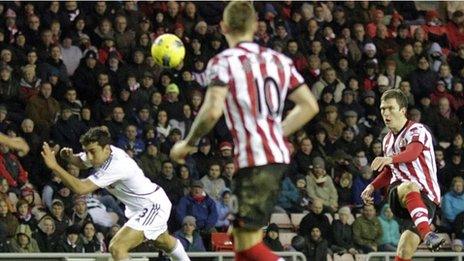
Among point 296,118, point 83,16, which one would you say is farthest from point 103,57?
point 296,118

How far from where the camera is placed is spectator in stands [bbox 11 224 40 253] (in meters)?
16.5

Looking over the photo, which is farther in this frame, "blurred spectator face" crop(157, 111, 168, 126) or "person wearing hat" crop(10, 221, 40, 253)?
"blurred spectator face" crop(157, 111, 168, 126)

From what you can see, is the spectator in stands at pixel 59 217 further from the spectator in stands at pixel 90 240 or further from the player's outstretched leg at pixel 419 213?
the player's outstretched leg at pixel 419 213

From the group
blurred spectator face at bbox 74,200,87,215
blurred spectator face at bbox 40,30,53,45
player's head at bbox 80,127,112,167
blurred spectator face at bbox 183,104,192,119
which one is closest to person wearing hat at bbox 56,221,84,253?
blurred spectator face at bbox 74,200,87,215

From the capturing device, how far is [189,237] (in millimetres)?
17469

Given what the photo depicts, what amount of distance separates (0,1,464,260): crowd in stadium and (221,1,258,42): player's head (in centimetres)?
780

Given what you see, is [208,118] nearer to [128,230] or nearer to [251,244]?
[251,244]

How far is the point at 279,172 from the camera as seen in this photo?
9.59 metres

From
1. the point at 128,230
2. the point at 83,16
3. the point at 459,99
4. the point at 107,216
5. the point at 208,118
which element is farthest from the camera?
the point at 459,99

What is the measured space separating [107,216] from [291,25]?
19.8ft

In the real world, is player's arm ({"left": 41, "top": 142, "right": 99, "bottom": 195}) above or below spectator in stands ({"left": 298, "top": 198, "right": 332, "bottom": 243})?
above

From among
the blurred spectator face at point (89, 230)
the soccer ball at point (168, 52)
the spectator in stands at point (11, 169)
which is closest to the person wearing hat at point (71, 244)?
the blurred spectator face at point (89, 230)

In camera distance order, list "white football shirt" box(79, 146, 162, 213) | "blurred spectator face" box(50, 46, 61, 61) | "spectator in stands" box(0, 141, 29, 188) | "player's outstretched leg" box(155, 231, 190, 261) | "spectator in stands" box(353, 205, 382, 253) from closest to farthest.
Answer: "white football shirt" box(79, 146, 162, 213)
"player's outstretched leg" box(155, 231, 190, 261)
"spectator in stands" box(0, 141, 29, 188)
"spectator in stands" box(353, 205, 382, 253)
"blurred spectator face" box(50, 46, 61, 61)

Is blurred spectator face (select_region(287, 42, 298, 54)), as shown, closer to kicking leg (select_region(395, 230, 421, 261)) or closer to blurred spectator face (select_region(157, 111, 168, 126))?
blurred spectator face (select_region(157, 111, 168, 126))
